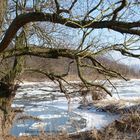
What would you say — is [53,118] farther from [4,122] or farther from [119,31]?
[119,31]

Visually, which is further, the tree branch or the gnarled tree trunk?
the gnarled tree trunk

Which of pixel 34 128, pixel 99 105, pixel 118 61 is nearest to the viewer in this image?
pixel 118 61

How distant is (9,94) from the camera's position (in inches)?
442

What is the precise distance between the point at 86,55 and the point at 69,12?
1.07 meters

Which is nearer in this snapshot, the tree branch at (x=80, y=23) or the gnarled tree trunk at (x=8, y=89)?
the tree branch at (x=80, y=23)

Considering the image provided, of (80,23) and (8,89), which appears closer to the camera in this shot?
(80,23)

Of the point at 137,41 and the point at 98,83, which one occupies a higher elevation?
the point at 137,41

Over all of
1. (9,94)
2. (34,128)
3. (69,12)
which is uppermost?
(69,12)

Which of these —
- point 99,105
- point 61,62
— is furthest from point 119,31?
point 99,105

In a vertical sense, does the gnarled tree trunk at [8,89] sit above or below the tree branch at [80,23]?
below

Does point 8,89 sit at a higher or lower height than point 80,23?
lower

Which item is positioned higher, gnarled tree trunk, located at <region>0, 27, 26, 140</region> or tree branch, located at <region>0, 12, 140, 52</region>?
tree branch, located at <region>0, 12, 140, 52</region>

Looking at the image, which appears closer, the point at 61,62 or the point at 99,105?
the point at 61,62

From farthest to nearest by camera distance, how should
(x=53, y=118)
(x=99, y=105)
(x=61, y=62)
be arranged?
1. (x=99, y=105)
2. (x=53, y=118)
3. (x=61, y=62)
